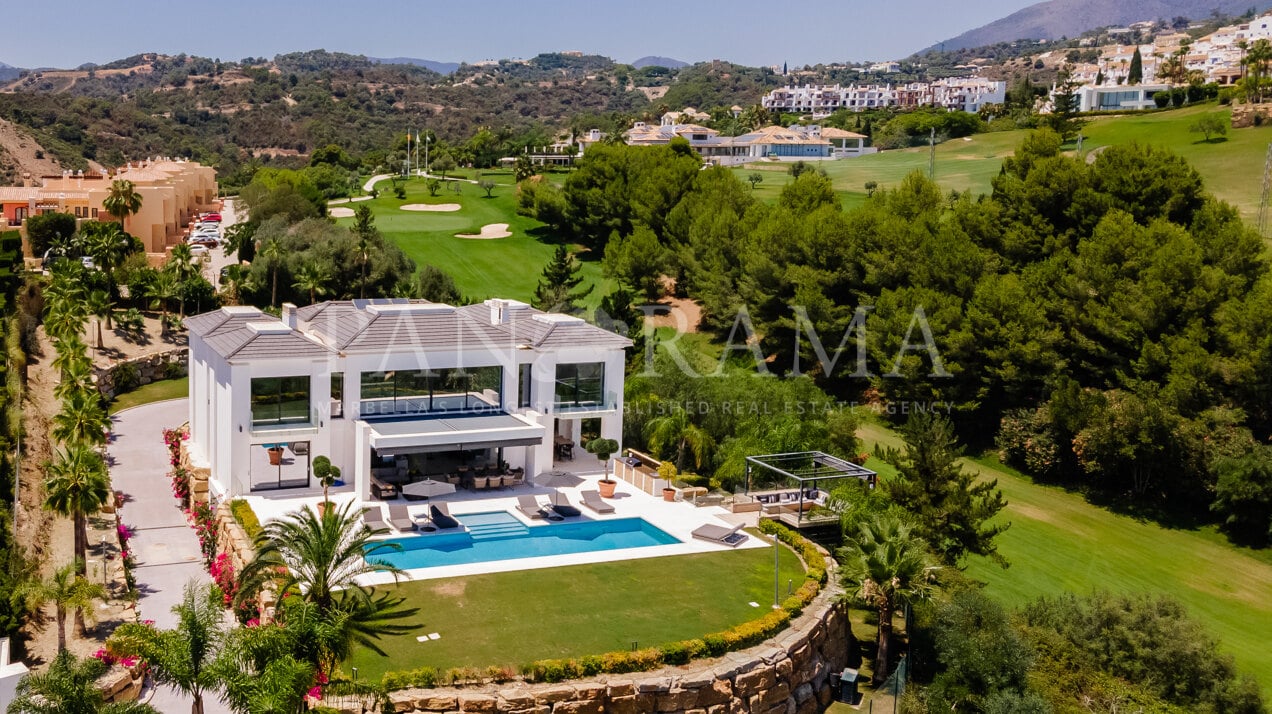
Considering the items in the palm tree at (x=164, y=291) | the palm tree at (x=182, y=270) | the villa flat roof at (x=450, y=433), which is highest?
the palm tree at (x=182, y=270)

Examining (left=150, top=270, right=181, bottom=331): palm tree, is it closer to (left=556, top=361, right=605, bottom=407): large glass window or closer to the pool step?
(left=556, top=361, right=605, bottom=407): large glass window

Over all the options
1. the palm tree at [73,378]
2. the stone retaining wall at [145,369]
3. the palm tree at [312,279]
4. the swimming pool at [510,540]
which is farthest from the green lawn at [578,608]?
the palm tree at [312,279]

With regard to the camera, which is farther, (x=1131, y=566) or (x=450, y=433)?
(x=1131, y=566)

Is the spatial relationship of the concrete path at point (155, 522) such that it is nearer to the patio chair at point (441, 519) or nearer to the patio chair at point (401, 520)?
the patio chair at point (401, 520)

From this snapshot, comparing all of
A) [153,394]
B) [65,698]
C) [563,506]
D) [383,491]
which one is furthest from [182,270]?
[65,698]

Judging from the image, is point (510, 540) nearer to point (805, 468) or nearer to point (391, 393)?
point (391, 393)

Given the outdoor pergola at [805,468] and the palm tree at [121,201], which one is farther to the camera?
the palm tree at [121,201]
